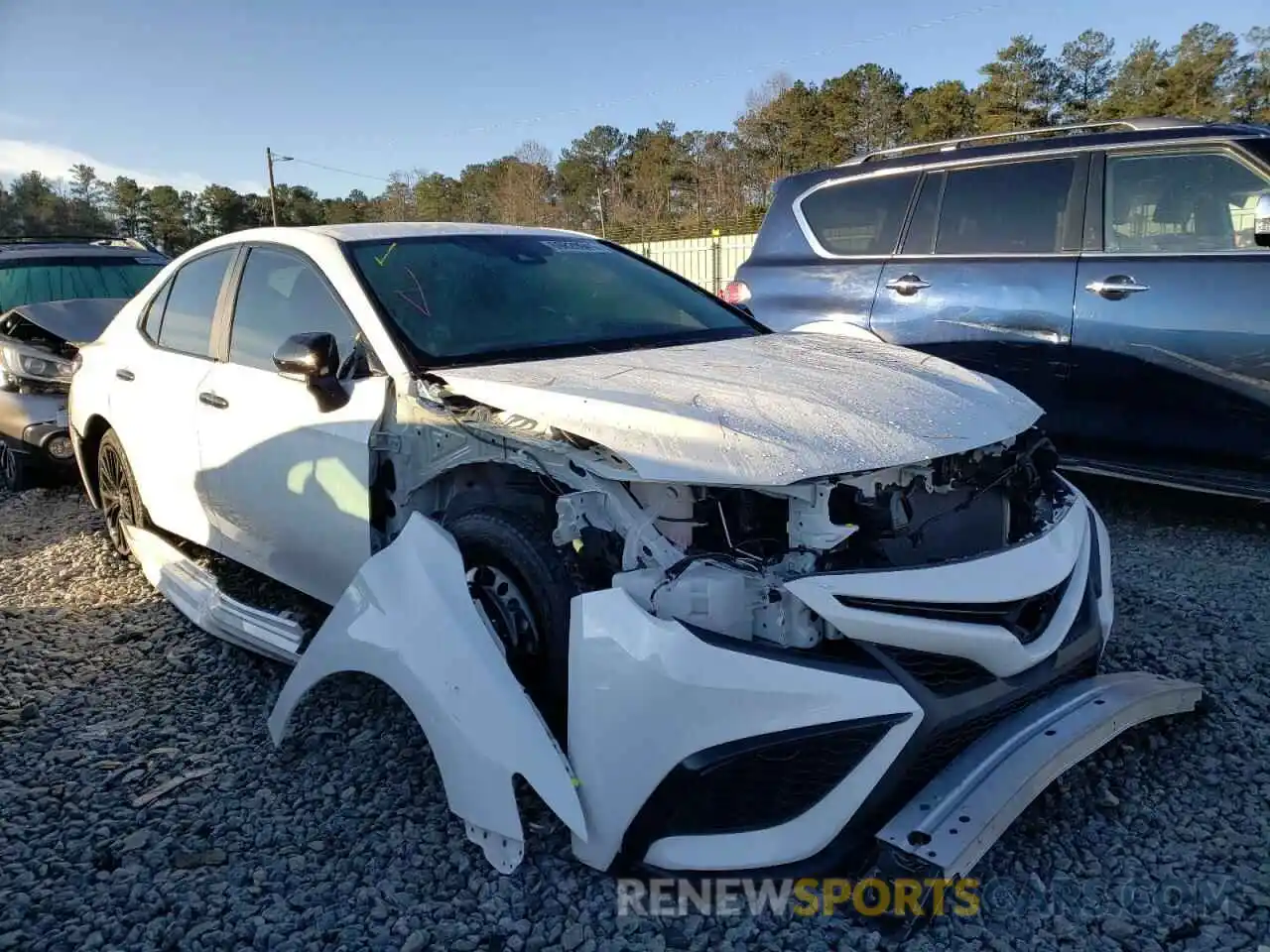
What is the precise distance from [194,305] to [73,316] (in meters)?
2.80

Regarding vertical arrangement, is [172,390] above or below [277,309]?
below

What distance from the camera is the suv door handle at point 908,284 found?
5.18m

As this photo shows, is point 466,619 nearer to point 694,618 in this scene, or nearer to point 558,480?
point 558,480

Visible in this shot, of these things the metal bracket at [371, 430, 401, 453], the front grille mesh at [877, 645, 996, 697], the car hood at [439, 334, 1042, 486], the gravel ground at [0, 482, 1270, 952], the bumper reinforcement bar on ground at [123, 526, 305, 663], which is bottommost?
the gravel ground at [0, 482, 1270, 952]

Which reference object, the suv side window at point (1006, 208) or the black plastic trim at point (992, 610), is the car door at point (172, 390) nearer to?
the black plastic trim at point (992, 610)

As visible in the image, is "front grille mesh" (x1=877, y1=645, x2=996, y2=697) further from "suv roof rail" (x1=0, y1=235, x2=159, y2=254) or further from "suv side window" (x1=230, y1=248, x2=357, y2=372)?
"suv roof rail" (x1=0, y1=235, x2=159, y2=254)

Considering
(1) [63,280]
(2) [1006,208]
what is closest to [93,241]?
(1) [63,280]

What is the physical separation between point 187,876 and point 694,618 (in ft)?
4.64

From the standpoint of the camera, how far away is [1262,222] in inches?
161

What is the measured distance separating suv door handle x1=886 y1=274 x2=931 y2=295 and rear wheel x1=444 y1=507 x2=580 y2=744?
137 inches

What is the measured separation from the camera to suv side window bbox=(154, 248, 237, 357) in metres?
3.79

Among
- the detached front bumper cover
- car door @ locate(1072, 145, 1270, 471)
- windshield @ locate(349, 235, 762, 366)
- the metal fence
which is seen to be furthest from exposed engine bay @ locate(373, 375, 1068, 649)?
the metal fence

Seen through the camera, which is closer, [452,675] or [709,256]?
[452,675]

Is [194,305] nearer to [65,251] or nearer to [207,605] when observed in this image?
[207,605]
